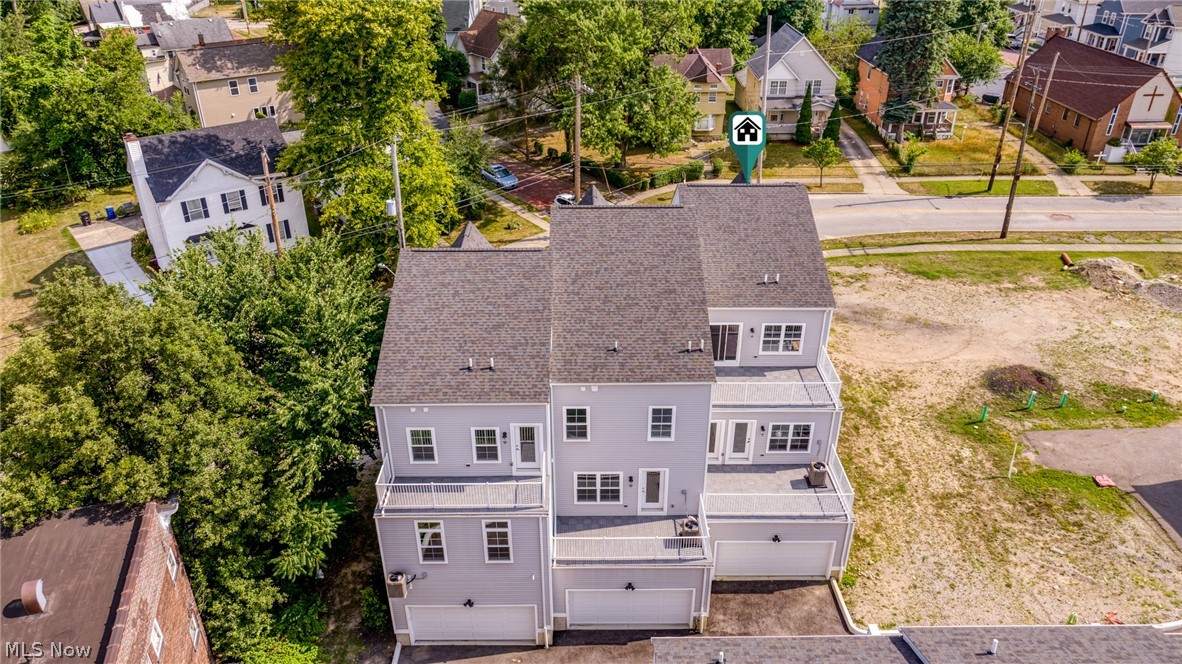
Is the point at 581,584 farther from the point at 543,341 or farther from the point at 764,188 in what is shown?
the point at 764,188

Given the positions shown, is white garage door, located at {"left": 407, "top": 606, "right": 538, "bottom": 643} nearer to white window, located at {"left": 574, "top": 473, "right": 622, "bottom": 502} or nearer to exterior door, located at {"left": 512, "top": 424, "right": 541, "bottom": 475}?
white window, located at {"left": 574, "top": 473, "right": 622, "bottom": 502}

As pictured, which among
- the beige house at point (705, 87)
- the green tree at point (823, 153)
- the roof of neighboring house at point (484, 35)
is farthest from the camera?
the roof of neighboring house at point (484, 35)

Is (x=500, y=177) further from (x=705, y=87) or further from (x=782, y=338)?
(x=782, y=338)

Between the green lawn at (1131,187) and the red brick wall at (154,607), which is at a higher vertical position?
the red brick wall at (154,607)

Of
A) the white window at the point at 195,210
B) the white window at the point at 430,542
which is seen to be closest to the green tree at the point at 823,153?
the white window at the point at 195,210

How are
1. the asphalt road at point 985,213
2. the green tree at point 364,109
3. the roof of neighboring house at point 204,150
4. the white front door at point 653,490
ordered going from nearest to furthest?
1. the white front door at point 653,490
2. the green tree at point 364,109
3. the roof of neighboring house at point 204,150
4. the asphalt road at point 985,213

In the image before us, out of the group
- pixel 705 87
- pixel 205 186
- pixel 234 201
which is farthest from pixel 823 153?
pixel 205 186

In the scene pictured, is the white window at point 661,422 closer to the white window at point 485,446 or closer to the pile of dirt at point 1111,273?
the white window at point 485,446
